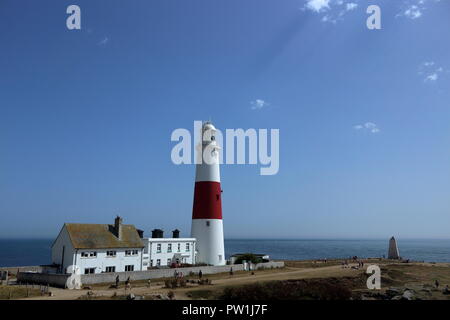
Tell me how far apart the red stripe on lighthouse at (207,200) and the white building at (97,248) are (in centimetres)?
818

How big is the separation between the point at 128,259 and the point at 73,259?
5984 millimetres

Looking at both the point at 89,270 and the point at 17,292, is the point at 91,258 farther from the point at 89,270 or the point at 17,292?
the point at 17,292

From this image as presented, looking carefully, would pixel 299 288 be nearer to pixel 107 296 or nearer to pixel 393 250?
pixel 107 296

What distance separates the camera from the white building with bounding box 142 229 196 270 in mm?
45062

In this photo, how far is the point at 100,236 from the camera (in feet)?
128

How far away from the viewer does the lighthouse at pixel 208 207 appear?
4638cm

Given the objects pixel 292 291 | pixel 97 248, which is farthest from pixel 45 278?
pixel 292 291

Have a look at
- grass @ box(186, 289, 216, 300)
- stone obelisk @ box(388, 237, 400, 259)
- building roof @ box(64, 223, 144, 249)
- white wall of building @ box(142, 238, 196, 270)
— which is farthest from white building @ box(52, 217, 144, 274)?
stone obelisk @ box(388, 237, 400, 259)

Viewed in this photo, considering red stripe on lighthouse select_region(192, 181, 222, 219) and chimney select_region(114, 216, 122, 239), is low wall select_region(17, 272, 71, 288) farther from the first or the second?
red stripe on lighthouse select_region(192, 181, 222, 219)

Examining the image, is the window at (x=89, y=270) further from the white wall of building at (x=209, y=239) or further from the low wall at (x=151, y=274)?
the white wall of building at (x=209, y=239)

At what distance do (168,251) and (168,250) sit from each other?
12 centimetres

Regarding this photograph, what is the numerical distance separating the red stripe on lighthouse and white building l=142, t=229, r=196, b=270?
143 inches
